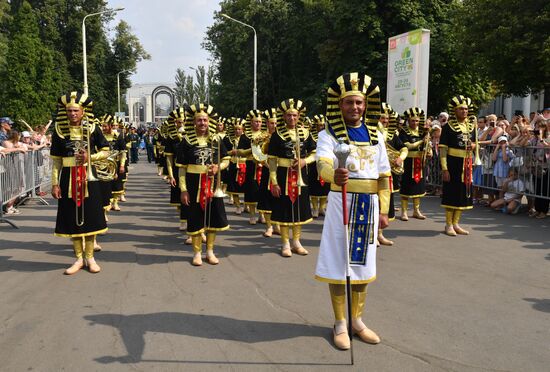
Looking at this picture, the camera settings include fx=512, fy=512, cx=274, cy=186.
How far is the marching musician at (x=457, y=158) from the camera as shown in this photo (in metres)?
9.26

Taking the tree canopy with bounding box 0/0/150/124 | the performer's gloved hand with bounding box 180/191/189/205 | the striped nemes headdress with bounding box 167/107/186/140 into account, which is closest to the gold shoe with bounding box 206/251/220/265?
the performer's gloved hand with bounding box 180/191/189/205

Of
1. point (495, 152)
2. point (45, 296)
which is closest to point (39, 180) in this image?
point (45, 296)

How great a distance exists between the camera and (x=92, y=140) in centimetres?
718

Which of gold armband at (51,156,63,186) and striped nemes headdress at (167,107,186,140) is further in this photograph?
striped nemes headdress at (167,107,186,140)

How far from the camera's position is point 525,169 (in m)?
11.4

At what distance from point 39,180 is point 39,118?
769 inches

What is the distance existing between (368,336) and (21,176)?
11.3m

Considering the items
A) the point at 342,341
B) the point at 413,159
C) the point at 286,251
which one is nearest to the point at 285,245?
the point at 286,251

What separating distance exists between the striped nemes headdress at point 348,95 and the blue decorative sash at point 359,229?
1.75 feet

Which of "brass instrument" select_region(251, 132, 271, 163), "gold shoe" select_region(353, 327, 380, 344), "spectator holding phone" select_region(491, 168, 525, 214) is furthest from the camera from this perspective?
"spectator holding phone" select_region(491, 168, 525, 214)

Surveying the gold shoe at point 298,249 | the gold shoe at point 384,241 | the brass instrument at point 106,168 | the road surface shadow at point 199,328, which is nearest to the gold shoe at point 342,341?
the road surface shadow at point 199,328

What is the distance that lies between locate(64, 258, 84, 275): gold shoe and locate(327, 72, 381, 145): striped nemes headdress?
4.30 meters

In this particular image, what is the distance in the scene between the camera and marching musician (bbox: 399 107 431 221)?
11125mm

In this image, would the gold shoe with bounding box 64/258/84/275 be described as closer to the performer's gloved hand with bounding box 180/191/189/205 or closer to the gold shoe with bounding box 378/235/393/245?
the performer's gloved hand with bounding box 180/191/189/205
